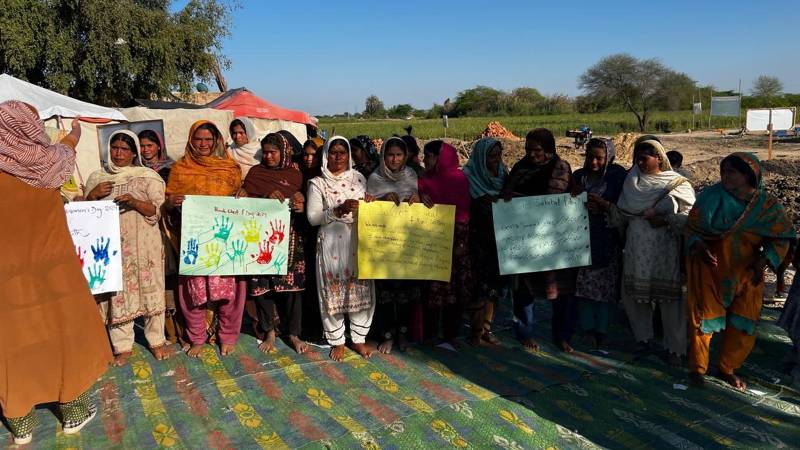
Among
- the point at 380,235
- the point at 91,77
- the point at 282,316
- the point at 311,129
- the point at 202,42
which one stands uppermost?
the point at 202,42

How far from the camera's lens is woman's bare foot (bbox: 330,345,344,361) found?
4.04 m

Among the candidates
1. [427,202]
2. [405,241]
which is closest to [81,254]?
[405,241]

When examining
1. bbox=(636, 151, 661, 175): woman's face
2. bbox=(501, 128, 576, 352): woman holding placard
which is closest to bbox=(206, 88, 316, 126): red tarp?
bbox=(501, 128, 576, 352): woman holding placard

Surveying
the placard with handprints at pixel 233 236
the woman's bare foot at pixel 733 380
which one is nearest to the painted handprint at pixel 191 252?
the placard with handprints at pixel 233 236

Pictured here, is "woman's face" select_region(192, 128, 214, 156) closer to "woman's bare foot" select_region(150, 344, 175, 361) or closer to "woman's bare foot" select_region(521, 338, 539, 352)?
"woman's bare foot" select_region(150, 344, 175, 361)

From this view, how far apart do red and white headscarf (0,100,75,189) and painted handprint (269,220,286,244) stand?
141 cm

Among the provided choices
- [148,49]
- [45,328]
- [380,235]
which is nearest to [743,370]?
[380,235]

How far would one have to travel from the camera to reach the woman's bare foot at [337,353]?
4.04 m

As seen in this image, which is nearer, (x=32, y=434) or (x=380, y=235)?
(x=32, y=434)

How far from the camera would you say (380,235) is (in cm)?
385

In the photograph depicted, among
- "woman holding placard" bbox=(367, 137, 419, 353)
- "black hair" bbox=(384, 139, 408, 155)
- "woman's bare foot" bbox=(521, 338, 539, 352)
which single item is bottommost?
"woman's bare foot" bbox=(521, 338, 539, 352)

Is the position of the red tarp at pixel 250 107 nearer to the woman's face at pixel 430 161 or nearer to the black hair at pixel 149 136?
the black hair at pixel 149 136

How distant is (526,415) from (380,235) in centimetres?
156

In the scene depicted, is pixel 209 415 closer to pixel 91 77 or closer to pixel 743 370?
pixel 743 370
